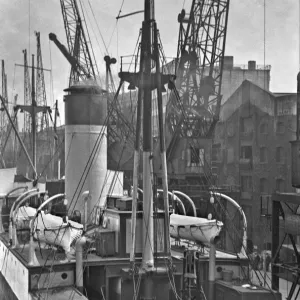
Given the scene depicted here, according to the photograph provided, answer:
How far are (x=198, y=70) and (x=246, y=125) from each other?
3.58 meters

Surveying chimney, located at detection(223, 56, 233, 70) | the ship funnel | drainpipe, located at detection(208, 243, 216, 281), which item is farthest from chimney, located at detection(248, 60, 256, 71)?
drainpipe, located at detection(208, 243, 216, 281)

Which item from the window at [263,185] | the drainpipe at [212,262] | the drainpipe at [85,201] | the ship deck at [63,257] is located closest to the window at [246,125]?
the window at [263,185]

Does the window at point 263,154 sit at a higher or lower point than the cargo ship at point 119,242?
higher

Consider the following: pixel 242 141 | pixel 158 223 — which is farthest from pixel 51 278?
pixel 242 141

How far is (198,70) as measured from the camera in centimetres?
2480

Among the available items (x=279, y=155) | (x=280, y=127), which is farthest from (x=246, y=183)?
(x=280, y=127)

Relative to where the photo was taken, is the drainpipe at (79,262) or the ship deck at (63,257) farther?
the ship deck at (63,257)

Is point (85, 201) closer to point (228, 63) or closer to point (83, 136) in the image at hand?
point (83, 136)

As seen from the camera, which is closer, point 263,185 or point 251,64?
point 263,185

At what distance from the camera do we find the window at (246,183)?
24281mm

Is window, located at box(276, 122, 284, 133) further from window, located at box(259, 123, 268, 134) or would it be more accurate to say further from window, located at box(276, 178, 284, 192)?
window, located at box(276, 178, 284, 192)

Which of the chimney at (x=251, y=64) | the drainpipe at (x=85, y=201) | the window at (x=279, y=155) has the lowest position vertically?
the drainpipe at (x=85, y=201)

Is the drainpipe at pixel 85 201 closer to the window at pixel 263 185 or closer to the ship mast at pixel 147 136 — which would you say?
the ship mast at pixel 147 136

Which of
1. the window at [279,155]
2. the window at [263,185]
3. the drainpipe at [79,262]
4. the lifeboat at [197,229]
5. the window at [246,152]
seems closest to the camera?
the drainpipe at [79,262]
